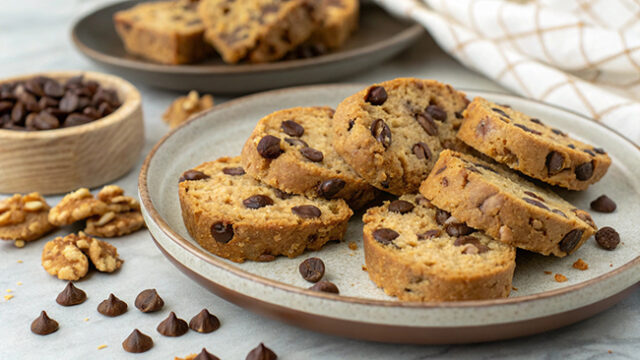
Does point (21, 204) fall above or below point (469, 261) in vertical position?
A: below

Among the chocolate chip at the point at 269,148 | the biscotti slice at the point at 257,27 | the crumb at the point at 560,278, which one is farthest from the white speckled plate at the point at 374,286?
the biscotti slice at the point at 257,27

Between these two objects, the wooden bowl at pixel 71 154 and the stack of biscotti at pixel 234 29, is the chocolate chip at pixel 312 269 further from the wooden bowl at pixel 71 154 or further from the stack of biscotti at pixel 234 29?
the stack of biscotti at pixel 234 29

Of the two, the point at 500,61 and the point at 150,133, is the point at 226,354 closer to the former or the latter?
the point at 150,133

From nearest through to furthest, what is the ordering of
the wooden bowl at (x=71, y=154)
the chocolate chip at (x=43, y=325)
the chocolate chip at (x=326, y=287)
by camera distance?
1. the chocolate chip at (x=326, y=287)
2. the chocolate chip at (x=43, y=325)
3. the wooden bowl at (x=71, y=154)

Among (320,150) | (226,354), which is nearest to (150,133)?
(320,150)

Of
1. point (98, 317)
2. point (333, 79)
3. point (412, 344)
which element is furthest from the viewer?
point (333, 79)

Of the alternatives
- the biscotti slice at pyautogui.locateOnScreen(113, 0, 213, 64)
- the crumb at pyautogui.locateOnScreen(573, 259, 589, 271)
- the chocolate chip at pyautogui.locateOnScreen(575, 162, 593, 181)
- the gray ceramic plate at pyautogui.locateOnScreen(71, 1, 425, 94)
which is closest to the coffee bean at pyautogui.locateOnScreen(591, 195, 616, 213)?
the chocolate chip at pyautogui.locateOnScreen(575, 162, 593, 181)

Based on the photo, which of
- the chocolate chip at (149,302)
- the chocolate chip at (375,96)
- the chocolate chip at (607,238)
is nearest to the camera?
the chocolate chip at (149,302)
